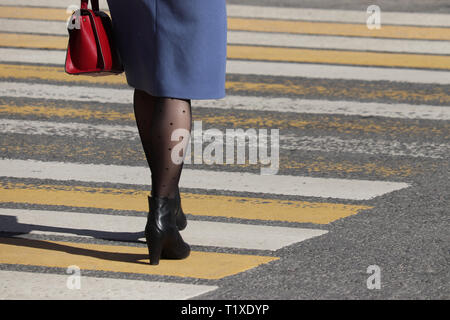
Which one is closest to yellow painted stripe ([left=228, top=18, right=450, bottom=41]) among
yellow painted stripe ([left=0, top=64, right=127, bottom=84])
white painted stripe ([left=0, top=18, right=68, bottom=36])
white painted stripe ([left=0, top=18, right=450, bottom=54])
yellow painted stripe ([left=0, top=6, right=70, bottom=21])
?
white painted stripe ([left=0, top=18, right=450, bottom=54])

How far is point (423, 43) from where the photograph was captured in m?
10.2

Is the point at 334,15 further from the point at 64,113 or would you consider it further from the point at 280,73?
the point at 64,113

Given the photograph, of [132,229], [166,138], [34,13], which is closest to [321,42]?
[34,13]

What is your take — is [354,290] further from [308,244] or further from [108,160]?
[108,160]

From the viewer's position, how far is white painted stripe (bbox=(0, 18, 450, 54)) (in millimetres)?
9969

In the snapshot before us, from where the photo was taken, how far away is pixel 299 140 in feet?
21.4

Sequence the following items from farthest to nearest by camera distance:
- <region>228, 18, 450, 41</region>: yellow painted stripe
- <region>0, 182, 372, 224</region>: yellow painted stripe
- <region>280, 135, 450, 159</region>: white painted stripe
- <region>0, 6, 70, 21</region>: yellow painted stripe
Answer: <region>0, 6, 70, 21</region>: yellow painted stripe, <region>228, 18, 450, 41</region>: yellow painted stripe, <region>280, 135, 450, 159</region>: white painted stripe, <region>0, 182, 372, 224</region>: yellow painted stripe

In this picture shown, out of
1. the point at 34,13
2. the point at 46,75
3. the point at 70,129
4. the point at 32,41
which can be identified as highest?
the point at 34,13

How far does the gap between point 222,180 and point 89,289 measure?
1.84 meters

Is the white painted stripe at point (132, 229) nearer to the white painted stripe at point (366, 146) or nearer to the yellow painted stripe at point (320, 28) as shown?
the white painted stripe at point (366, 146)

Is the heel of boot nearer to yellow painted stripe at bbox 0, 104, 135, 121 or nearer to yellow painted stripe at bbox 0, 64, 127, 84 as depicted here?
yellow painted stripe at bbox 0, 104, 135, 121

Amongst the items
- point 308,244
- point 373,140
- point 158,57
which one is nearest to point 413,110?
point 373,140

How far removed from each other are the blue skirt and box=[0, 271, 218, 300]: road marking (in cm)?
72

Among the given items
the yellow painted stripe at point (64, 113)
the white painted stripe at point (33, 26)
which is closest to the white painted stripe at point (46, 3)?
the white painted stripe at point (33, 26)
